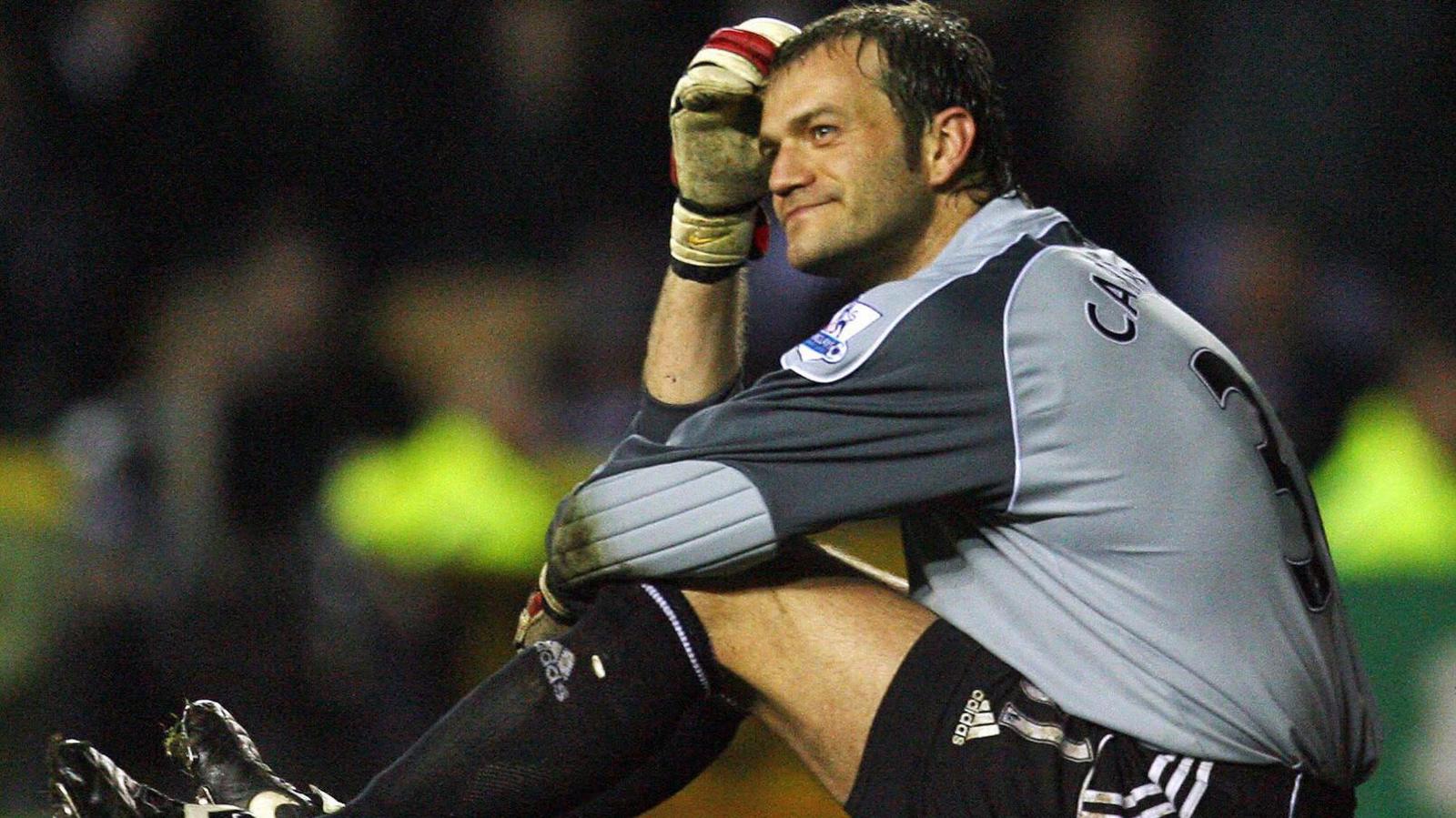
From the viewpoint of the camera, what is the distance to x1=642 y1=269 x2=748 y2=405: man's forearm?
10.8ft

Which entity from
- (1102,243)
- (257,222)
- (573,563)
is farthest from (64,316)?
(573,563)

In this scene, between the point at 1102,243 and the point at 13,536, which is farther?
the point at 1102,243

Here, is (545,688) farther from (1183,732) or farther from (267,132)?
(267,132)

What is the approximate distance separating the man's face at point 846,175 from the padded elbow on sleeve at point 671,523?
465 millimetres

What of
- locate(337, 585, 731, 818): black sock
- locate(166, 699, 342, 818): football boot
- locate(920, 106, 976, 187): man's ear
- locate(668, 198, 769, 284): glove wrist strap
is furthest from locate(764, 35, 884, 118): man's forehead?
locate(166, 699, 342, 818): football boot

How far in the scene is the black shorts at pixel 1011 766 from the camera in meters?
2.62

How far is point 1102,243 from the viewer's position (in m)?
5.60

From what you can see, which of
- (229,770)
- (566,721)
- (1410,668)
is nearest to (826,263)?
(566,721)

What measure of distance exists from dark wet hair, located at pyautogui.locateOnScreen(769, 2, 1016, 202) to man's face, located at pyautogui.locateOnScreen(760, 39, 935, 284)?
0.06 ft

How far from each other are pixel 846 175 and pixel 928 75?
19cm

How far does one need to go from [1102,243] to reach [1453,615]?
157cm

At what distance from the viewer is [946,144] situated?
2928 mm

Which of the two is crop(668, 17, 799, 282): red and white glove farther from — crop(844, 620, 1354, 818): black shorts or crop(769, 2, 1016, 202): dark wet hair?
crop(844, 620, 1354, 818): black shorts

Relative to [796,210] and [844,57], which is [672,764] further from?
[844,57]
